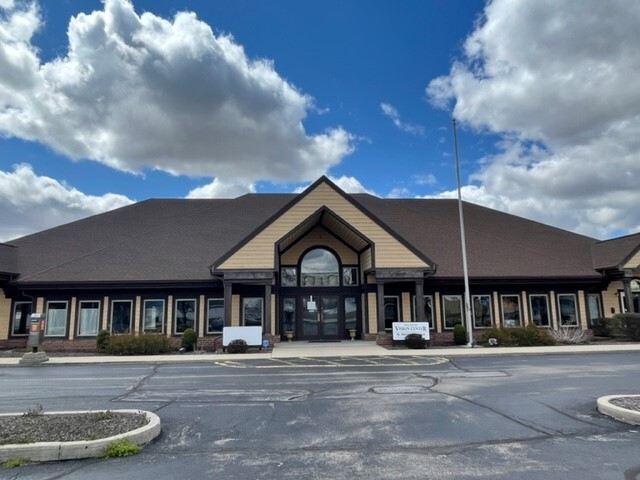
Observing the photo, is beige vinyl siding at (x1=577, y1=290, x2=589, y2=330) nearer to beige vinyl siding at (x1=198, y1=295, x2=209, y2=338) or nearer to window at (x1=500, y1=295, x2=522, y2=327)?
window at (x1=500, y1=295, x2=522, y2=327)

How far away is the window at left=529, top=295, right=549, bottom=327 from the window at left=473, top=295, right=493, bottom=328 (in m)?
2.40

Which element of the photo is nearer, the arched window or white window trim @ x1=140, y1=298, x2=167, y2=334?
white window trim @ x1=140, y1=298, x2=167, y2=334

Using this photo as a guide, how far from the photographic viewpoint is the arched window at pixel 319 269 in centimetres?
2575

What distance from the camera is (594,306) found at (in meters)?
26.0

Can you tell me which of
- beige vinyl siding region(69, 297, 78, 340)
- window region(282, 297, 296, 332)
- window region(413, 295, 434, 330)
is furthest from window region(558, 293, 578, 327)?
beige vinyl siding region(69, 297, 78, 340)

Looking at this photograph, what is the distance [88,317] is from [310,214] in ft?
40.8

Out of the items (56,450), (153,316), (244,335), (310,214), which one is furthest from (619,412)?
A: (153,316)

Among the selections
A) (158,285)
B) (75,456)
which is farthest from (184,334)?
(75,456)

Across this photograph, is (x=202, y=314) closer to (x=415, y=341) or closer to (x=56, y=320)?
(x=56, y=320)

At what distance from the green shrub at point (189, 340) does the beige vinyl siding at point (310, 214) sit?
4.03 meters

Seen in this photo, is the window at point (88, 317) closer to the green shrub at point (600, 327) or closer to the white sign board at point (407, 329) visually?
the white sign board at point (407, 329)

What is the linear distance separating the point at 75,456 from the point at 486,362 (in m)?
14.1

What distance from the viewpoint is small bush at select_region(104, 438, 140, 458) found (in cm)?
626

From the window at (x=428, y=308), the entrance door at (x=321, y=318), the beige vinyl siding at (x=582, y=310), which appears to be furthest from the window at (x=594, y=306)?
the entrance door at (x=321, y=318)
